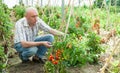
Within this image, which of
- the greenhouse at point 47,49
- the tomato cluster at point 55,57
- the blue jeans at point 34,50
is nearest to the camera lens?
the tomato cluster at point 55,57

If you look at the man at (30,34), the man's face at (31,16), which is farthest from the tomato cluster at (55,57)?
the man's face at (31,16)

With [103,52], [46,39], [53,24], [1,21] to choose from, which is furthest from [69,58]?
[53,24]

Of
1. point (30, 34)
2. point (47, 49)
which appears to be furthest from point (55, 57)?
point (47, 49)

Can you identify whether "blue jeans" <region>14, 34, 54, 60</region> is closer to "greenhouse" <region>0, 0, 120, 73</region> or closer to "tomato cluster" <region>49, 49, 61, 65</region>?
"greenhouse" <region>0, 0, 120, 73</region>

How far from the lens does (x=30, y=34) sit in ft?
17.3

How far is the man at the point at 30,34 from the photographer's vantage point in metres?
4.97

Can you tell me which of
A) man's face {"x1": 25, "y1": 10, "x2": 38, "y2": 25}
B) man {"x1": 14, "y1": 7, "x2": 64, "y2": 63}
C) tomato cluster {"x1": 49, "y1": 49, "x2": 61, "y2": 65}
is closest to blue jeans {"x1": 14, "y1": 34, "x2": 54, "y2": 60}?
man {"x1": 14, "y1": 7, "x2": 64, "y2": 63}

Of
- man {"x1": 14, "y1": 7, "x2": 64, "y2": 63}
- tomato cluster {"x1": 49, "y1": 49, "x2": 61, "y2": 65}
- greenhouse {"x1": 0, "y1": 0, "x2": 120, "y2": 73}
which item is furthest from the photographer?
man {"x1": 14, "y1": 7, "x2": 64, "y2": 63}

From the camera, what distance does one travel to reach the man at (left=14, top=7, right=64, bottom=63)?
4.97 meters

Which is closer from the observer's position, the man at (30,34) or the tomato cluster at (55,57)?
the tomato cluster at (55,57)

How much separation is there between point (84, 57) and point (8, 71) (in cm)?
128

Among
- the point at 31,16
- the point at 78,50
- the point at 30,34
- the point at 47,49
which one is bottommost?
the point at 47,49

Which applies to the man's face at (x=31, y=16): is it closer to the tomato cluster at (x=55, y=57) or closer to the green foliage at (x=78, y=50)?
the green foliage at (x=78, y=50)

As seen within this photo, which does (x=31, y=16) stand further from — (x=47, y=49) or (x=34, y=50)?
(x=47, y=49)
